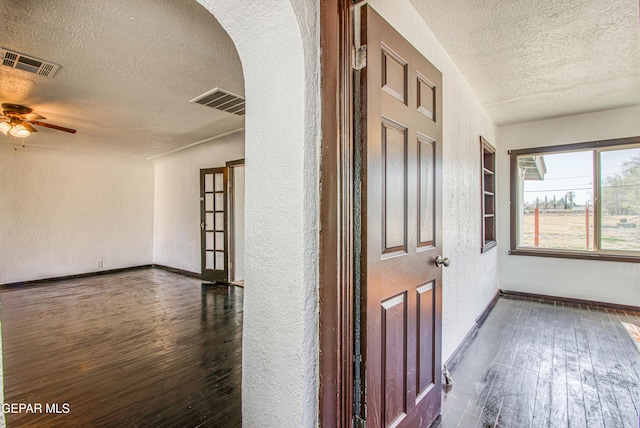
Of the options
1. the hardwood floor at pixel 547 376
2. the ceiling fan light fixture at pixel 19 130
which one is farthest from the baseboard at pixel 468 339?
the ceiling fan light fixture at pixel 19 130

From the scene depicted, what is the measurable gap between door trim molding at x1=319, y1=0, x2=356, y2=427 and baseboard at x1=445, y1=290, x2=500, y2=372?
64.9 inches

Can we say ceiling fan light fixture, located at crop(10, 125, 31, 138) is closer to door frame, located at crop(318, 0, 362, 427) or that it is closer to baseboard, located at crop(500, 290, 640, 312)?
door frame, located at crop(318, 0, 362, 427)

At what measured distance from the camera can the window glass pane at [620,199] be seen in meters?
3.90

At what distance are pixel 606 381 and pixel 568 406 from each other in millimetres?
Answer: 581

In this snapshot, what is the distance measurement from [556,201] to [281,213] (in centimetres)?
483

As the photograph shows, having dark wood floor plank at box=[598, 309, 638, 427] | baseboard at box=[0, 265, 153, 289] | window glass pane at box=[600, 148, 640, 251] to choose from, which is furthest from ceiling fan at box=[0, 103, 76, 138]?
window glass pane at box=[600, 148, 640, 251]

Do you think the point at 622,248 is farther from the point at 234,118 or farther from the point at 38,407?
the point at 38,407

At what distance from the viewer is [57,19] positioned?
2.09 m

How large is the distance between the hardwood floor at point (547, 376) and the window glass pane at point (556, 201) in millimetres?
1193

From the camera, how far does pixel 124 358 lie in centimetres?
272

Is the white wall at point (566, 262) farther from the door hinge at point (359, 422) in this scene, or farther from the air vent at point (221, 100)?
the door hinge at point (359, 422)

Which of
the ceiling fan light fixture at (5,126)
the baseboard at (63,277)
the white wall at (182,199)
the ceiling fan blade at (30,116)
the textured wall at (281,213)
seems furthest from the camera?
the white wall at (182,199)

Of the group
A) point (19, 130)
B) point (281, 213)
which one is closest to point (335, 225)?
point (281, 213)

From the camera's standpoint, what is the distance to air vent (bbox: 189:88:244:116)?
3.37 m
